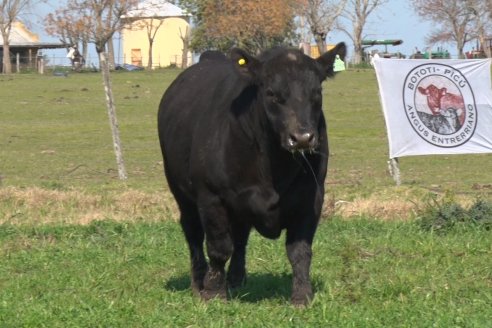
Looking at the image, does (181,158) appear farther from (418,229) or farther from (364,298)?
(418,229)

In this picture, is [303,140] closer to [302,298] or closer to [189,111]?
[302,298]

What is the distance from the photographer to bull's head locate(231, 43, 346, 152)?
739 centimetres

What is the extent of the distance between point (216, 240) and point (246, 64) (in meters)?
1.34

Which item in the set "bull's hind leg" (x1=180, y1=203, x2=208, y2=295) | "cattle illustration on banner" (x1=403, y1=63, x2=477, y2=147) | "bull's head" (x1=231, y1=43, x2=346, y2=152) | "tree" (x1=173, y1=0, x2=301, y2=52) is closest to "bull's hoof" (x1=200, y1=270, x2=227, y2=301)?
"bull's hind leg" (x1=180, y1=203, x2=208, y2=295)

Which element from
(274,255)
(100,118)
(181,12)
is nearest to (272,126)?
(274,255)

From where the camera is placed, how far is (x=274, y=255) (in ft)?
34.3

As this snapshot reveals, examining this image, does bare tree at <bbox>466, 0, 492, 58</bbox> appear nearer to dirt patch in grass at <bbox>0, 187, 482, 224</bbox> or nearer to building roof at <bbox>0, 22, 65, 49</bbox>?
building roof at <bbox>0, 22, 65, 49</bbox>

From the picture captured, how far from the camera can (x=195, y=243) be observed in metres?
9.44

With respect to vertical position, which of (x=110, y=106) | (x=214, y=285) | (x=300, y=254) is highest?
(x=110, y=106)

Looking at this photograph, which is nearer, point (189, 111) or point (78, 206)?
point (189, 111)

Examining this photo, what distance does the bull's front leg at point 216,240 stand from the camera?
8164 millimetres

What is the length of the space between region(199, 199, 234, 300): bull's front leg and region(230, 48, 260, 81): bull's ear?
96cm

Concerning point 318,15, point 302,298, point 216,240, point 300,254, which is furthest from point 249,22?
point 302,298

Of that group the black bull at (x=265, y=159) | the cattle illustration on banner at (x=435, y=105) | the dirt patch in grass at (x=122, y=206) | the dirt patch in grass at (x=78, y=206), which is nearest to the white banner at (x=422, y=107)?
the cattle illustration on banner at (x=435, y=105)
